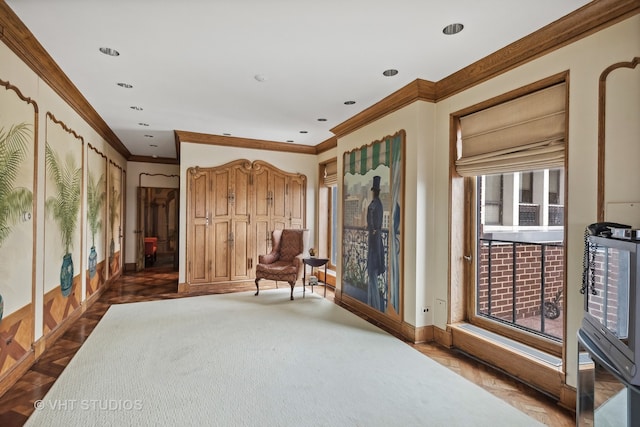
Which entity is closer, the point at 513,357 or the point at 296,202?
the point at 513,357

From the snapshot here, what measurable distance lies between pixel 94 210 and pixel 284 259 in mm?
2905

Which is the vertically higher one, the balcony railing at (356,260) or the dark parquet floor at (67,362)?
the balcony railing at (356,260)

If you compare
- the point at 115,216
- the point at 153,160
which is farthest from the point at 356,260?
the point at 153,160

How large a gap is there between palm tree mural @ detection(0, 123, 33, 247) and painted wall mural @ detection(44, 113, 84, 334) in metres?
0.50

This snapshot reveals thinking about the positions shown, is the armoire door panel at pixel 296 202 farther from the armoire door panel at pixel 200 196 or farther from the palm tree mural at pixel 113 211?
the palm tree mural at pixel 113 211

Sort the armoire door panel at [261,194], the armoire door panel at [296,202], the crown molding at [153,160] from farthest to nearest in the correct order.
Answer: the crown molding at [153,160] < the armoire door panel at [296,202] < the armoire door panel at [261,194]

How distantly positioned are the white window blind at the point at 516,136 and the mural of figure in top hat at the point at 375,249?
3.81ft

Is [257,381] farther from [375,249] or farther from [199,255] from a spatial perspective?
[199,255]

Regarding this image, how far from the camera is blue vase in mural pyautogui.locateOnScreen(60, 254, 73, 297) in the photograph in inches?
141

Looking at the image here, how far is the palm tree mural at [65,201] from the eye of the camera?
3.26m

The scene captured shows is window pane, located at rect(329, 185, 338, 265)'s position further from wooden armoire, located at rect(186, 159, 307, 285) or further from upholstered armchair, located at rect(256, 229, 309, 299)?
upholstered armchair, located at rect(256, 229, 309, 299)

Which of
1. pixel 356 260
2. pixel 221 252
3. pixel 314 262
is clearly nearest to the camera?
pixel 356 260

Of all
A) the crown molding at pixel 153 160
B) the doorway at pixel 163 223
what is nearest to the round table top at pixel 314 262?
the crown molding at pixel 153 160

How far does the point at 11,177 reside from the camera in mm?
2455
